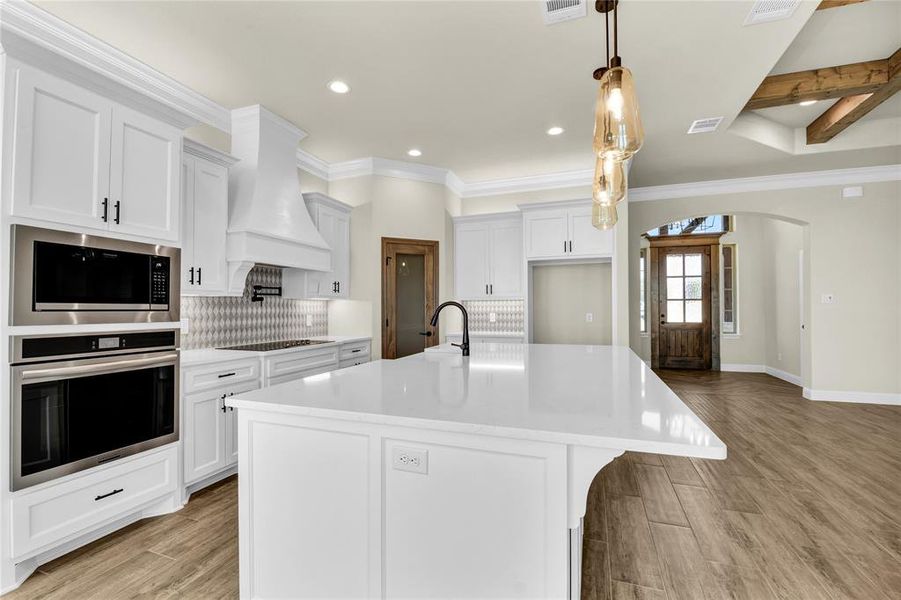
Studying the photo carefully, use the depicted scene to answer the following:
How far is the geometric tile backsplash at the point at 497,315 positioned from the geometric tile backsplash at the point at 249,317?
80.4 inches

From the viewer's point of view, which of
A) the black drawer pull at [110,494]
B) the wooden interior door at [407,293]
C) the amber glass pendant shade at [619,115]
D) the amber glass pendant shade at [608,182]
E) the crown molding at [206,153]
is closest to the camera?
the amber glass pendant shade at [619,115]

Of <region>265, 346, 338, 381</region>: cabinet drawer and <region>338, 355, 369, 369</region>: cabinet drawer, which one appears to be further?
<region>338, 355, 369, 369</region>: cabinet drawer

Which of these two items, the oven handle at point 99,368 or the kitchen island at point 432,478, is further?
the oven handle at point 99,368

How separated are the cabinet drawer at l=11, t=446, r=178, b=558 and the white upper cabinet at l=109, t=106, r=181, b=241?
1.32 metres

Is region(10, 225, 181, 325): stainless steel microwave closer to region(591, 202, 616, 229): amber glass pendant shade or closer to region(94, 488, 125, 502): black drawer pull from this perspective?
region(94, 488, 125, 502): black drawer pull

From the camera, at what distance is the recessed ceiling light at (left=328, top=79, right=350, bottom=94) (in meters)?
3.26

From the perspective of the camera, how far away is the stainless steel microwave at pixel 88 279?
1.91 meters

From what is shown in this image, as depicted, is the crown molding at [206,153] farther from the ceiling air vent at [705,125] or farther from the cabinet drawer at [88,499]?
the ceiling air vent at [705,125]

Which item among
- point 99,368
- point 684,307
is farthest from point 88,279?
point 684,307

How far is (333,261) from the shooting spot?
4711mm

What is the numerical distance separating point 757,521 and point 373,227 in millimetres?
4339

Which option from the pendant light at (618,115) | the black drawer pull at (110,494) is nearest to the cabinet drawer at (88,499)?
the black drawer pull at (110,494)

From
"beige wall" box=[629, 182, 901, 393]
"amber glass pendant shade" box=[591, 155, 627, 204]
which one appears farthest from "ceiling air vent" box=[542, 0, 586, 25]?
"beige wall" box=[629, 182, 901, 393]

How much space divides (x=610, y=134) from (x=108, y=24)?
10.2ft
